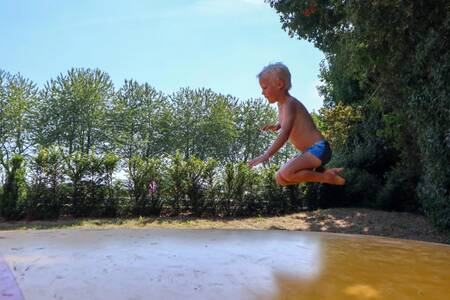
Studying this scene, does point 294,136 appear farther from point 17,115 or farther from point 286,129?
point 17,115

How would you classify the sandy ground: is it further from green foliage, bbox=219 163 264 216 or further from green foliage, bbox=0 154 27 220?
green foliage, bbox=219 163 264 216

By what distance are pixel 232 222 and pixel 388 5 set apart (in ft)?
21.1

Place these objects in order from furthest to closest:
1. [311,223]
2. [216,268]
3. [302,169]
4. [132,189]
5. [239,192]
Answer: [239,192] < [132,189] < [311,223] < [302,169] < [216,268]

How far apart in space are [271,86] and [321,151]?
671mm

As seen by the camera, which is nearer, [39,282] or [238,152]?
[39,282]

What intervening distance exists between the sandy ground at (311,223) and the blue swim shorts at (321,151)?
6164mm

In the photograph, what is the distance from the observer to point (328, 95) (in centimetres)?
1720

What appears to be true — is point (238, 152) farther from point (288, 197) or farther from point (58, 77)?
point (288, 197)

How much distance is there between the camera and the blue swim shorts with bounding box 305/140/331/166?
354cm

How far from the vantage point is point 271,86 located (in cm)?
364

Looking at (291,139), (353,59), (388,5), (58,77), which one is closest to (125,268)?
(291,139)

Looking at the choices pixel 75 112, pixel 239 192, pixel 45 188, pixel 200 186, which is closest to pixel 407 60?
pixel 239 192

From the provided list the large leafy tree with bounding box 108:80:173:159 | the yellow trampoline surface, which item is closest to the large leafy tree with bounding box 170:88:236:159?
the large leafy tree with bounding box 108:80:173:159

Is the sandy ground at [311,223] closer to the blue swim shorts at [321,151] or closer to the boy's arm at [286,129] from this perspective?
the blue swim shorts at [321,151]
